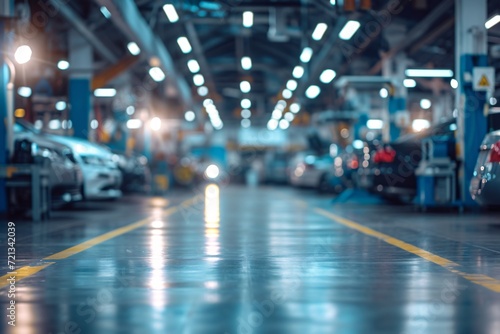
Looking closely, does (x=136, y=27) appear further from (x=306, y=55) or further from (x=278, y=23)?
(x=306, y=55)

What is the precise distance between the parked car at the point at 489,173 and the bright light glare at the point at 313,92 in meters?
21.0

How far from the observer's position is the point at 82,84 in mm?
23062

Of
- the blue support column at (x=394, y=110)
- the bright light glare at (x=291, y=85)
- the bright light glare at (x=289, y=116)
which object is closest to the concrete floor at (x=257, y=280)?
the blue support column at (x=394, y=110)

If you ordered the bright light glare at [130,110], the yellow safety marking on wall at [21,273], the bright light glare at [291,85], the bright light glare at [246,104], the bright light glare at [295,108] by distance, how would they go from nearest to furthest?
1. the yellow safety marking on wall at [21,273]
2. the bright light glare at [130,110]
3. the bright light glare at [291,85]
4. the bright light glare at [295,108]
5. the bright light glare at [246,104]

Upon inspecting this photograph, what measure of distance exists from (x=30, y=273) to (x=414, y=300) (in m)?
3.02

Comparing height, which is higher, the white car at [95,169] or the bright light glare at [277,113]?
the bright light glare at [277,113]

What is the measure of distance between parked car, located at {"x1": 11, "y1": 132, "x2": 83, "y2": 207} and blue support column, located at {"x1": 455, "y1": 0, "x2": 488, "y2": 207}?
703 cm

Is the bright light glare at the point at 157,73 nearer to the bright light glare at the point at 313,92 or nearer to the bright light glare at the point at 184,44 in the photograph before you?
the bright light glare at the point at 184,44

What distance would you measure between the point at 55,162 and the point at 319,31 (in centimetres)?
945

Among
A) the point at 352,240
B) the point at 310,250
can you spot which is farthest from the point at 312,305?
the point at 352,240

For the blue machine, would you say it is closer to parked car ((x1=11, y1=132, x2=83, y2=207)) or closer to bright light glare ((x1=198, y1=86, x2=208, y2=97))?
parked car ((x1=11, y1=132, x2=83, y2=207))

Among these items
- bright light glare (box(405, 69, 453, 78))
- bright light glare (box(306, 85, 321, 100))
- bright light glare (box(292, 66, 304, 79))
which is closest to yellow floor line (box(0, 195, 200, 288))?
bright light glare (box(405, 69, 453, 78))

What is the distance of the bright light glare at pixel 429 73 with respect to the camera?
83.5ft

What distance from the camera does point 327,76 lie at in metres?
28.8
